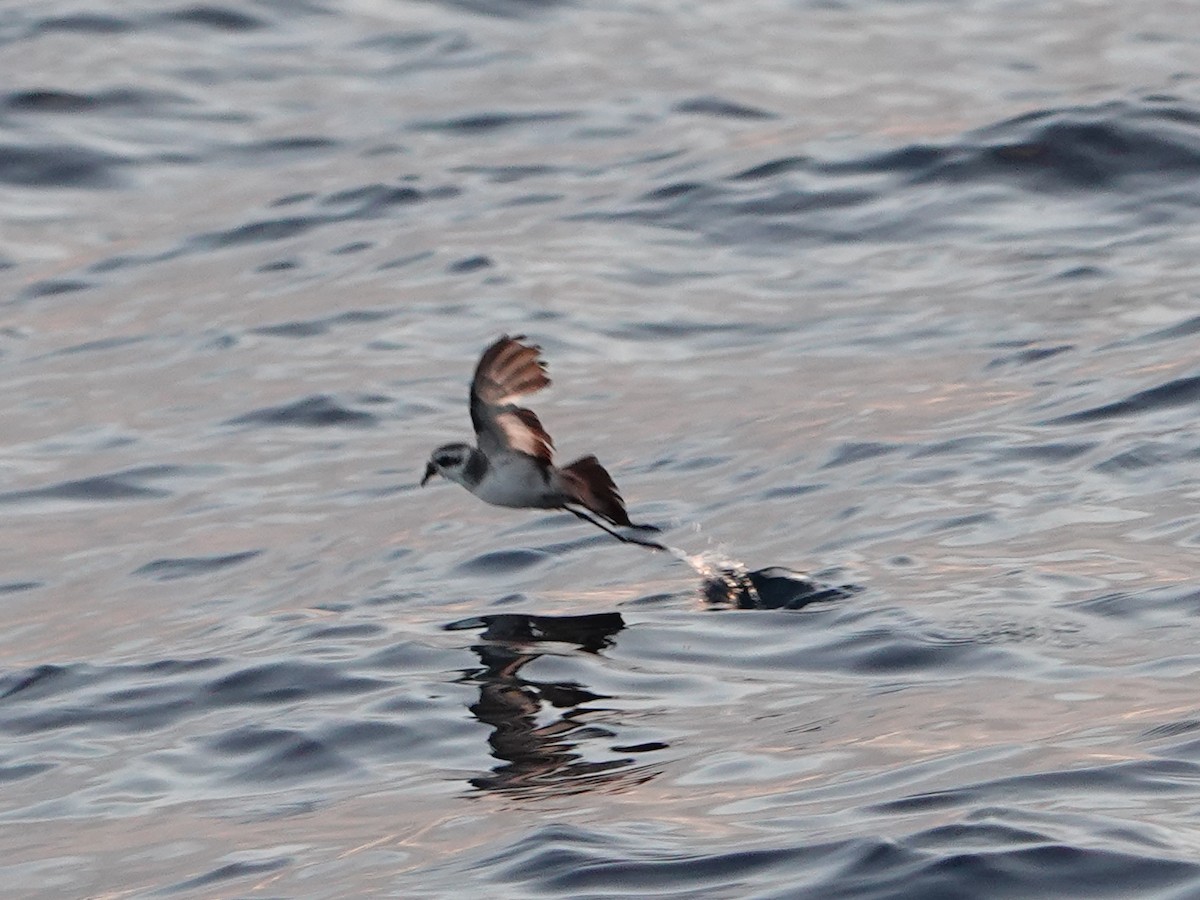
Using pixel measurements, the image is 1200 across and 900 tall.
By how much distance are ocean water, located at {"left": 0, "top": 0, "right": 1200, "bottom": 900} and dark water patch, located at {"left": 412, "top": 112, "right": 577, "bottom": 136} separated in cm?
6

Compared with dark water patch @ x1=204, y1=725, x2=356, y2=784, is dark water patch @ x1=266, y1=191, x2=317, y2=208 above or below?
Result: above

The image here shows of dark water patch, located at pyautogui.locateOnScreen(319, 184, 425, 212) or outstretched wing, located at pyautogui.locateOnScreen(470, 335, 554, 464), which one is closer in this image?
outstretched wing, located at pyautogui.locateOnScreen(470, 335, 554, 464)

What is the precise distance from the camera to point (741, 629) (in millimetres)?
8398

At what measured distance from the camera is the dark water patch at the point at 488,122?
18.7 metres

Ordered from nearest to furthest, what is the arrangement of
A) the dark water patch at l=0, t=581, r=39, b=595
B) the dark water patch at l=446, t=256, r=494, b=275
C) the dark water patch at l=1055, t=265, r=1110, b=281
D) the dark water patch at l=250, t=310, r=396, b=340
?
1. the dark water patch at l=0, t=581, r=39, b=595
2. the dark water patch at l=1055, t=265, r=1110, b=281
3. the dark water patch at l=250, t=310, r=396, b=340
4. the dark water patch at l=446, t=256, r=494, b=275

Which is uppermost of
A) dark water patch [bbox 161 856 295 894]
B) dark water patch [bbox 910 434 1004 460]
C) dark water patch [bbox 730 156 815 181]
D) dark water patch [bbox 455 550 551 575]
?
dark water patch [bbox 730 156 815 181]

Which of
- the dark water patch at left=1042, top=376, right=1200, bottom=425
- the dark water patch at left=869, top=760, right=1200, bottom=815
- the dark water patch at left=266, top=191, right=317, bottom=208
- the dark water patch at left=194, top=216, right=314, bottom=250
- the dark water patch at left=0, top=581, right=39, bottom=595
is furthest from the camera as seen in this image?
the dark water patch at left=266, top=191, right=317, bottom=208

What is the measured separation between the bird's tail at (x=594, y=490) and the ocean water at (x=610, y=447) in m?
0.48

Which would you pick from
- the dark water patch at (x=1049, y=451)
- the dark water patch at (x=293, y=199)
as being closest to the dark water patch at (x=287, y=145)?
the dark water patch at (x=293, y=199)

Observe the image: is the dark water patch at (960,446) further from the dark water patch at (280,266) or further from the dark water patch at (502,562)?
the dark water patch at (280,266)

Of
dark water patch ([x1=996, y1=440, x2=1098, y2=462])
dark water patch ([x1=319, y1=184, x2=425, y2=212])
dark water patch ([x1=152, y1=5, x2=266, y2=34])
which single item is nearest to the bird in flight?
dark water patch ([x1=996, y1=440, x2=1098, y2=462])

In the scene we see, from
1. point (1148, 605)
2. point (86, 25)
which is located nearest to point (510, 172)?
point (86, 25)

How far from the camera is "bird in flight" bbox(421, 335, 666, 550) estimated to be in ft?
26.5

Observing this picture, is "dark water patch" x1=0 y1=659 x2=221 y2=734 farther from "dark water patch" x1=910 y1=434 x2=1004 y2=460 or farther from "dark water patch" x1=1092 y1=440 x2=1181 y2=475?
"dark water patch" x1=1092 y1=440 x2=1181 y2=475
